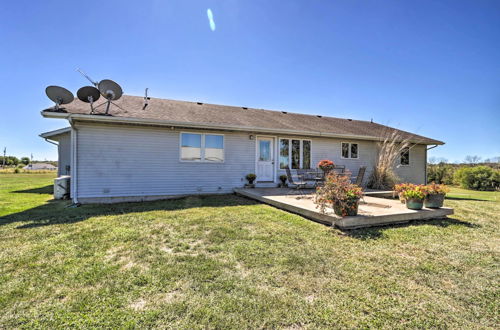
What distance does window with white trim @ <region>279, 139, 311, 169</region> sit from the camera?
9781 mm

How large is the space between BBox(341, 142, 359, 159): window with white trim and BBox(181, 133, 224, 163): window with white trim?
599 centimetres

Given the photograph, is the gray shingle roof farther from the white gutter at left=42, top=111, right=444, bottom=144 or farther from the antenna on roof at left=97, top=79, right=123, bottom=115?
the antenna on roof at left=97, top=79, right=123, bottom=115

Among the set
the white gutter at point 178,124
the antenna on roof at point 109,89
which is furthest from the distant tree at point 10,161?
the white gutter at point 178,124

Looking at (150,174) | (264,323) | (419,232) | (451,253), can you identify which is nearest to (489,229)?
(419,232)

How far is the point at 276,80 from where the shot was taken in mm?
12289

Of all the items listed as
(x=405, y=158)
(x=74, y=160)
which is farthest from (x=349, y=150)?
(x=74, y=160)

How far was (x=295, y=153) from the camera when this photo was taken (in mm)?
9961

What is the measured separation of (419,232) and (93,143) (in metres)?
8.87

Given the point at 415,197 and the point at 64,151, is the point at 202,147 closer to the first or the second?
the point at 415,197

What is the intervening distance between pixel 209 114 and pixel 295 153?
4.15m

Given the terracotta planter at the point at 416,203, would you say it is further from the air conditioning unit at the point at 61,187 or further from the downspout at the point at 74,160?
the air conditioning unit at the point at 61,187

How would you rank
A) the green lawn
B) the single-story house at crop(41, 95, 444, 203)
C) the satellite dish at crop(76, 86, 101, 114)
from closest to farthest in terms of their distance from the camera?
the green lawn
the single-story house at crop(41, 95, 444, 203)
the satellite dish at crop(76, 86, 101, 114)

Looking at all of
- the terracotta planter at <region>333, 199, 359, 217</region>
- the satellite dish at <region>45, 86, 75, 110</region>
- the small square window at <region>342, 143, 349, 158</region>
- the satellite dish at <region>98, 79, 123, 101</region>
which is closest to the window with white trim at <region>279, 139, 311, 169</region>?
the small square window at <region>342, 143, 349, 158</region>

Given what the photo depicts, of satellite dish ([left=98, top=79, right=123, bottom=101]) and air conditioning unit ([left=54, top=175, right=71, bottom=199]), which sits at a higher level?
satellite dish ([left=98, top=79, right=123, bottom=101])
